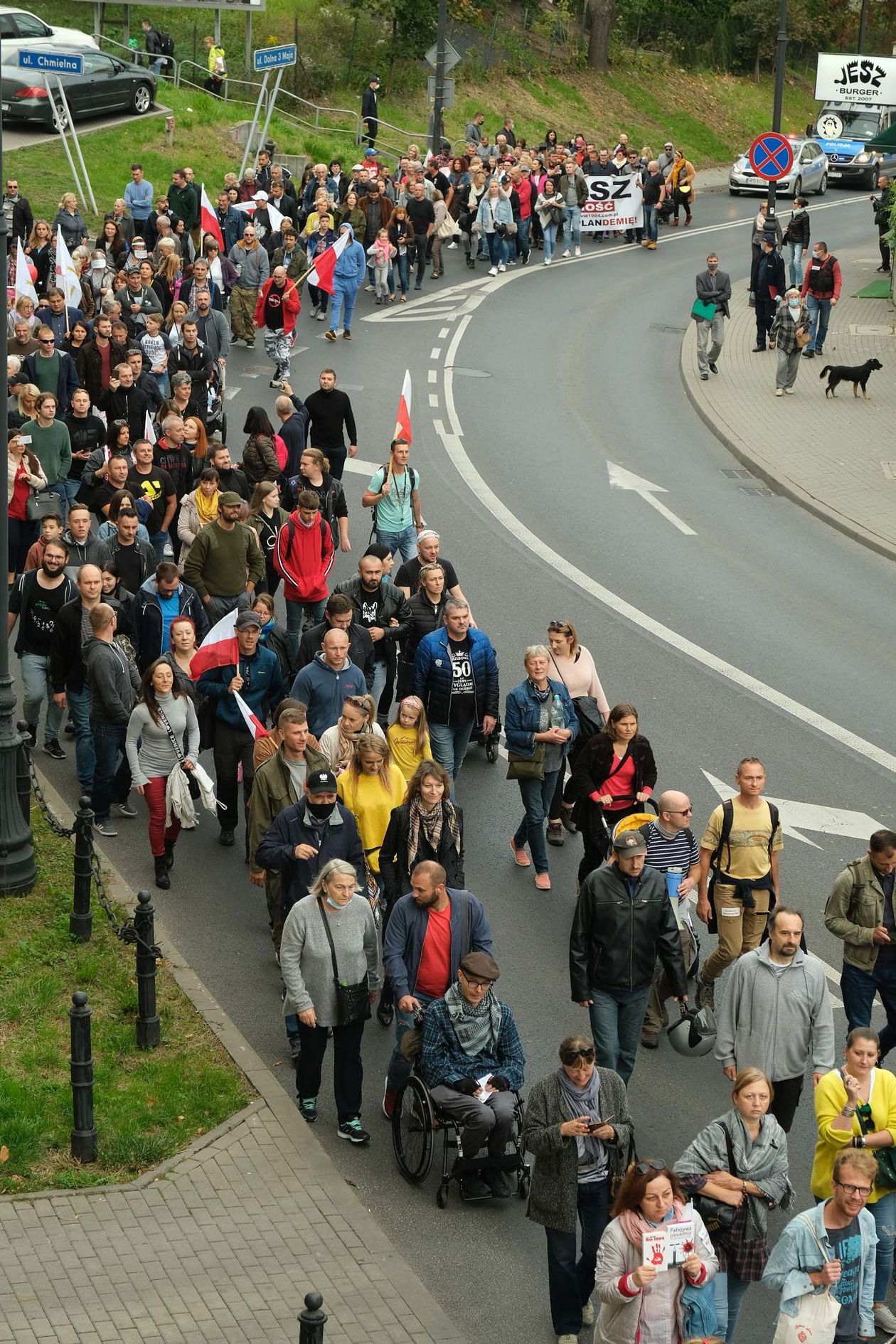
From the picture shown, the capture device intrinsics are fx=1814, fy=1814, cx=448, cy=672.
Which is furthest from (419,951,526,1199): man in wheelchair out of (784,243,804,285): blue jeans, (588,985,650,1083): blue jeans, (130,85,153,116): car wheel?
(130,85,153,116): car wheel

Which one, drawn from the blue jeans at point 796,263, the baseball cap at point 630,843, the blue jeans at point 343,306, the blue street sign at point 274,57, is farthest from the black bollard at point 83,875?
the blue street sign at point 274,57

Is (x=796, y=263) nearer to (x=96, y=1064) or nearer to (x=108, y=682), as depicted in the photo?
(x=108, y=682)

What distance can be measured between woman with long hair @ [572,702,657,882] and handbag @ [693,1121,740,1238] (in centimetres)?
357

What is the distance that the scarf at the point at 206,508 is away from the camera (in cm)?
1539

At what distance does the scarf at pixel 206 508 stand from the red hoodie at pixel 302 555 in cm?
66

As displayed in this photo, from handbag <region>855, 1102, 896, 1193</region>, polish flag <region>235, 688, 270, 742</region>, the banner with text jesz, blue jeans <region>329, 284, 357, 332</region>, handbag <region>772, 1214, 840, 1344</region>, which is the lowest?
handbag <region>772, 1214, 840, 1344</region>

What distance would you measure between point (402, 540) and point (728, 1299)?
9693mm

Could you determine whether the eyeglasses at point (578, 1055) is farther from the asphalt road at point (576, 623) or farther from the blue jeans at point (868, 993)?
the blue jeans at point (868, 993)

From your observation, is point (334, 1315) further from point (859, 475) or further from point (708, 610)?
point (859, 475)

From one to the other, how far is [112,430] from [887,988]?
947 centimetres

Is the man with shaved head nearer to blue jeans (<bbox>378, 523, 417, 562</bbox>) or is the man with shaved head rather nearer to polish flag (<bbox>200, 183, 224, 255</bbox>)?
blue jeans (<bbox>378, 523, 417, 562</bbox>)

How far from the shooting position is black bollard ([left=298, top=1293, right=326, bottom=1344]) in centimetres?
617

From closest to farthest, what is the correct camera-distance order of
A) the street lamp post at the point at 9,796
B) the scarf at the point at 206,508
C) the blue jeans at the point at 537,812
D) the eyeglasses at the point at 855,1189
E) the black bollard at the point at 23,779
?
1. the eyeglasses at the point at 855,1189
2. the street lamp post at the point at 9,796
3. the black bollard at the point at 23,779
4. the blue jeans at the point at 537,812
5. the scarf at the point at 206,508

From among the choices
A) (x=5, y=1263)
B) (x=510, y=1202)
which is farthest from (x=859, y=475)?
(x=5, y=1263)
